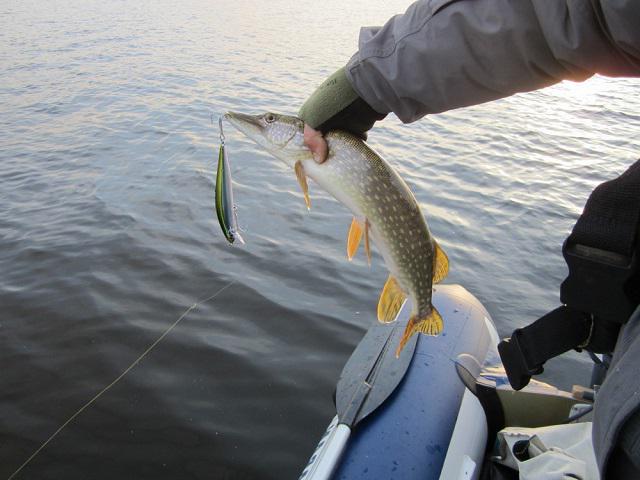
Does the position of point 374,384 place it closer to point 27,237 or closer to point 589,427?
point 589,427

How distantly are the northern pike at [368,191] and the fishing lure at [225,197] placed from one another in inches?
8.9

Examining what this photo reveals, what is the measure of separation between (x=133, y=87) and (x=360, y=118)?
12.9 metres

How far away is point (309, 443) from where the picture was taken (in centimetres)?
365

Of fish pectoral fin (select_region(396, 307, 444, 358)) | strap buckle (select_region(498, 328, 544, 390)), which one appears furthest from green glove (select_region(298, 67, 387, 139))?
strap buckle (select_region(498, 328, 544, 390))

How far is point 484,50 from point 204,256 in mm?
4892

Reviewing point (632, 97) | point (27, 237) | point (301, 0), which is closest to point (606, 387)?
point (27, 237)

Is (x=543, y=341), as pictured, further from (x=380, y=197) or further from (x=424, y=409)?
(x=424, y=409)

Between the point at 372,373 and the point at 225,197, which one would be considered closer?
the point at 225,197

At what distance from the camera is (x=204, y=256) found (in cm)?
597

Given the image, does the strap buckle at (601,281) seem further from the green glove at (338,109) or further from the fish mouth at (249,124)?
A: the fish mouth at (249,124)

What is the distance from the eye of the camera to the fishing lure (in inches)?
90.8

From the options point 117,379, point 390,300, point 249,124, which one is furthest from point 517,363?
point 117,379

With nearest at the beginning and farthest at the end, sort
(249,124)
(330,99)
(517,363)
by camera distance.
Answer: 1. (330,99)
2. (517,363)
3. (249,124)

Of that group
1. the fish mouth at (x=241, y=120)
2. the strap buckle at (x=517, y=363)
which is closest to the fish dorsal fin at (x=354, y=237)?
the fish mouth at (x=241, y=120)
